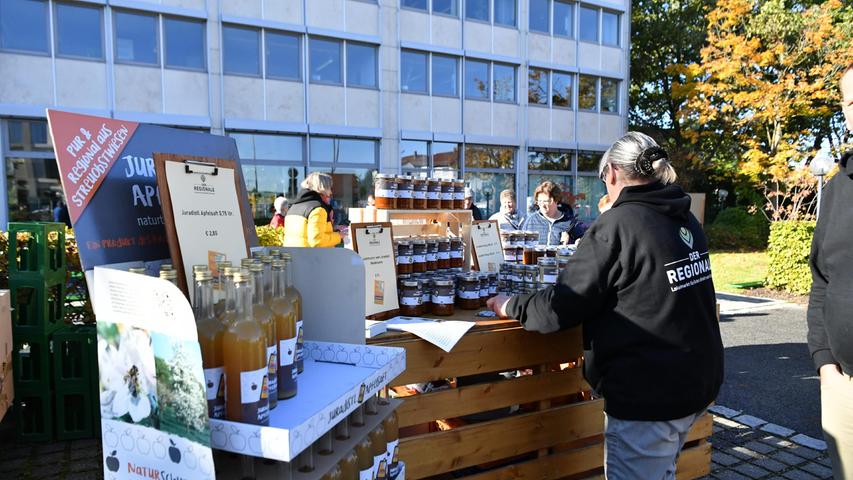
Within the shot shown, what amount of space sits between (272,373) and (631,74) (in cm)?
2417

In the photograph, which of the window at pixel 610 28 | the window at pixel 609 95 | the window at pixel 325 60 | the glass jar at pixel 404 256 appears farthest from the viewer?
the window at pixel 609 95

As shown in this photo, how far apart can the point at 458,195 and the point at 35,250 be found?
3.04 m

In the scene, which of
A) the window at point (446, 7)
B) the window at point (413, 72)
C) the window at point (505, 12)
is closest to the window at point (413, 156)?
the window at point (413, 72)

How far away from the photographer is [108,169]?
1566 mm

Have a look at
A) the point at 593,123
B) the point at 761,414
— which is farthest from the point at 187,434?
the point at 593,123

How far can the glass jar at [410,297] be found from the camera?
2.84 m

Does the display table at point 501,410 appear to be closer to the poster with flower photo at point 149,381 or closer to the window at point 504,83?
the poster with flower photo at point 149,381

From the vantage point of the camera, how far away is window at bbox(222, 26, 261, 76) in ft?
44.8

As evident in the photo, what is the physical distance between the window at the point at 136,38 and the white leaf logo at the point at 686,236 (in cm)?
1381

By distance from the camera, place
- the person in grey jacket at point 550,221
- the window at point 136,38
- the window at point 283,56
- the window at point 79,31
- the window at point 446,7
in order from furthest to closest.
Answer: the window at point 446,7 → the window at point 283,56 → the window at point 136,38 → the window at point 79,31 → the person in grey jacket at point 550,221

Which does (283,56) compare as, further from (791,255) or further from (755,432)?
(755,432)

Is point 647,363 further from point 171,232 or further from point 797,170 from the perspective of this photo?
point 797,170

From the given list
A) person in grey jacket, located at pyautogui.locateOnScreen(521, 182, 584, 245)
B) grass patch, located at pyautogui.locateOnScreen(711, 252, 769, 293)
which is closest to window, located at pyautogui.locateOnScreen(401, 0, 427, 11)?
grass patch, located at pyautogui.locateOnScreen(711, 252, 769, 293)

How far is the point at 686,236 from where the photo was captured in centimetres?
221
